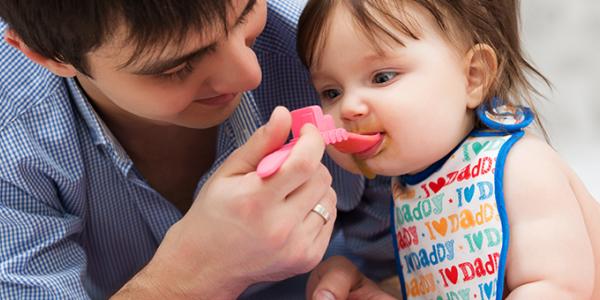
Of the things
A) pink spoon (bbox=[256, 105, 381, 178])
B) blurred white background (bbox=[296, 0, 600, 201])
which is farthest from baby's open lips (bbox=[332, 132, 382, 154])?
blurred white background (bbox=[296, 0, 600, 201])

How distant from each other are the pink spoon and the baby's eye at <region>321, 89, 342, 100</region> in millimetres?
81

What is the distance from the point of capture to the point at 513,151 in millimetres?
1158

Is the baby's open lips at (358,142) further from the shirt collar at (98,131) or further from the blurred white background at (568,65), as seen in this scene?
the blurred white background at (568,65)

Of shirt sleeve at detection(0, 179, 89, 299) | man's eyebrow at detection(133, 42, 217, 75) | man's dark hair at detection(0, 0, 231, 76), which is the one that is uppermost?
man's dark hair at detection(0, 0, 231, 76)

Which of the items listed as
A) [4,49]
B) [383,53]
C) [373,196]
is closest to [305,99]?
[373,196]

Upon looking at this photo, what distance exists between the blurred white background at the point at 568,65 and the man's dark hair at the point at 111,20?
1.10 m

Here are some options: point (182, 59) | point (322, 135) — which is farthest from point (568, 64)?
point (182, 59)

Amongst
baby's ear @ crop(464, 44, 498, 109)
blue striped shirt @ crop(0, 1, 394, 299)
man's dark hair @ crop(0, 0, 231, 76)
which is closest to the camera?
man's dark hair @ crop(0, 0, 231, 76)

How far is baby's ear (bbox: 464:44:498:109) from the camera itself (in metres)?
1.18

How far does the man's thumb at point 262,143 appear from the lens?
1.03 m

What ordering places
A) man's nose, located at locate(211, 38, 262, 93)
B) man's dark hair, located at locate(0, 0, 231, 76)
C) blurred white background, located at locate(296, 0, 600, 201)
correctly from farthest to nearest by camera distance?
blurred white background, located at locate(296, 0, 600, 201) → man's nose, located at locate(211, 38, 262, 93) → man's dark hair, located at locate(0, 0, 231, 76)

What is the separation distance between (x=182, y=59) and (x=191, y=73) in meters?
0.06

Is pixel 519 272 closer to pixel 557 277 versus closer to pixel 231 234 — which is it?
pixel 557 277

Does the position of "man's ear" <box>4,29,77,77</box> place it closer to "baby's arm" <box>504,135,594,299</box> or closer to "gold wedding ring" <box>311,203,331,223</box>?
"gold wedding ring" <box>311,203,331,223</box>
